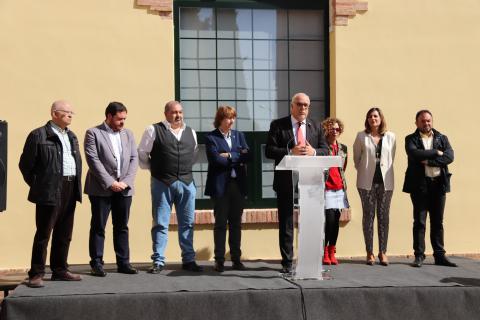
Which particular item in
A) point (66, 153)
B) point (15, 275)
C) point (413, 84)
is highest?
point (413, 84)

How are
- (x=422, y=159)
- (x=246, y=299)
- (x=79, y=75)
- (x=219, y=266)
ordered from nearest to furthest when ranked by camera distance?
(x=246, y=299)
(x=219, y=266)
(x=422, y=159)
(x=79, y=75)

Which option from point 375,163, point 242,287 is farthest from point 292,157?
point 375,163

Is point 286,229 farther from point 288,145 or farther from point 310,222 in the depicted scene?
point 288,145

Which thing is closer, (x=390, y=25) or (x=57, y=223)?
(x=57, y=223)

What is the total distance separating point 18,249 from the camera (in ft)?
25.7

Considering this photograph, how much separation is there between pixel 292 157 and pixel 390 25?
3362mm

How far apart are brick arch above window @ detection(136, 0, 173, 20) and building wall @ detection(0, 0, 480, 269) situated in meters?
0.06

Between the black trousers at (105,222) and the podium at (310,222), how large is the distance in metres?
1.47

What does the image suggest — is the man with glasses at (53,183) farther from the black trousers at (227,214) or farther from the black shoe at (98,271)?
the black trousers at (227,214)

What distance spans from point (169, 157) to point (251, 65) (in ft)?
8.15

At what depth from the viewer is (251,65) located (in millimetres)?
8633

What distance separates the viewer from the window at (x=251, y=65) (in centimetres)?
848

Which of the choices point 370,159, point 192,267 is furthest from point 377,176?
point 192,267

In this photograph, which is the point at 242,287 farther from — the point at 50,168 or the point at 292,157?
the point at 50,168
